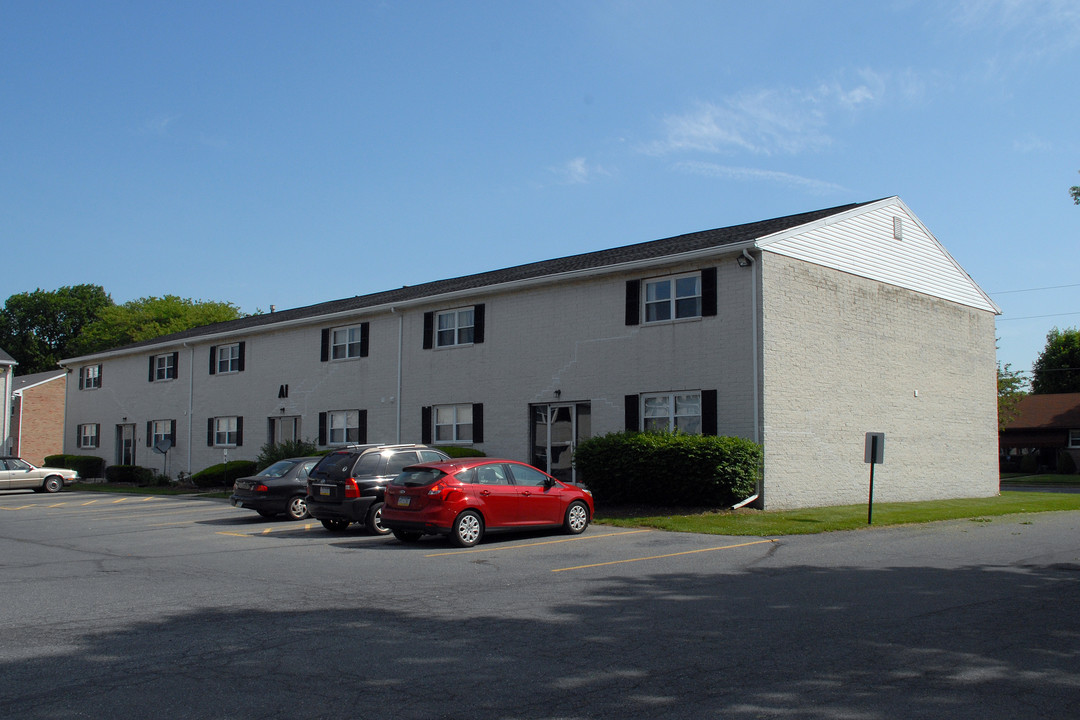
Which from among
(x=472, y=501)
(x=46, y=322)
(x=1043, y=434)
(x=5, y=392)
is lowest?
(x=472, y=501)

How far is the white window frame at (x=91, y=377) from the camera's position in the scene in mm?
41688

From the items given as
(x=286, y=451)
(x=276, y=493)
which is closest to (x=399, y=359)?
(x=286, y=451)

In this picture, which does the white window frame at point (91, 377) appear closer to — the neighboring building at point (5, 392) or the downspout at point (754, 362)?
the neighboring building at point (5, 392)

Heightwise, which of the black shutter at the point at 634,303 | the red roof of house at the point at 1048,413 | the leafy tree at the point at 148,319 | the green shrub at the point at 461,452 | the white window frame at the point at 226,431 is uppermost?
the leafy tree at the point at 148,319

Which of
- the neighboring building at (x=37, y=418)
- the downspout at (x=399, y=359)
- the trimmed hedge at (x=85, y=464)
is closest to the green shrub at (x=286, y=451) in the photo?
the downspout at (x=399, y=359)

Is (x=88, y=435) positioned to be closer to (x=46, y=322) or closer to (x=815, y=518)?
(x=815, y=518)

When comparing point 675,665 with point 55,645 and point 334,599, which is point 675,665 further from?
point 55,645

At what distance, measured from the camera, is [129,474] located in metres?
36.3

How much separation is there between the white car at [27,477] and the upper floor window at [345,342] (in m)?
11.4

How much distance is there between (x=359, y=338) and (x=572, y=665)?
23681mm

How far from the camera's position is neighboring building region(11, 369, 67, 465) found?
50.2 m

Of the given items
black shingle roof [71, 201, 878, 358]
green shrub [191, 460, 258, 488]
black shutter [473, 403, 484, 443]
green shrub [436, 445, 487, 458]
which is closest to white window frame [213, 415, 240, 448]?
green shrub [191, 460, 258, 488]

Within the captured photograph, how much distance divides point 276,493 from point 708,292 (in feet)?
33.8

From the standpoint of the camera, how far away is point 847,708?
213 inches
